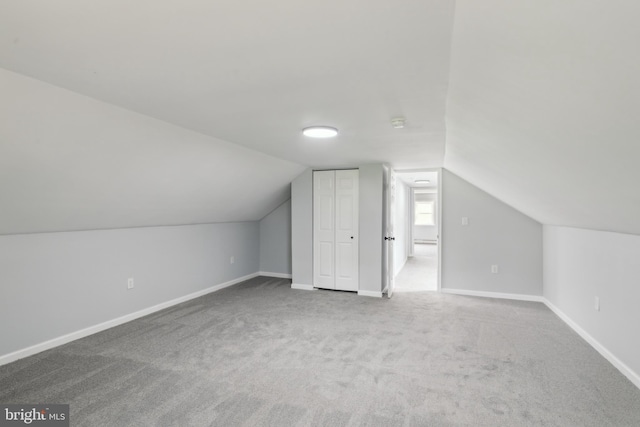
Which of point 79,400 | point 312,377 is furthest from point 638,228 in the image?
point 79,400

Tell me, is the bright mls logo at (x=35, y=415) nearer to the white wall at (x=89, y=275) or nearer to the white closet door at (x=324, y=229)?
the white wall at (x=89, y=275)

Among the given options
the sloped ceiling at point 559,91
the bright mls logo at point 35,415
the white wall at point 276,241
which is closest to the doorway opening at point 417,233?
the white wall at point 276,241

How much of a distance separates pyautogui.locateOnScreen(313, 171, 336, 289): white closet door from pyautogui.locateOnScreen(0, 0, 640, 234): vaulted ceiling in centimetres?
182

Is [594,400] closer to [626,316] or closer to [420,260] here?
[626,316]

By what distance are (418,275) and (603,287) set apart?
12.2ft

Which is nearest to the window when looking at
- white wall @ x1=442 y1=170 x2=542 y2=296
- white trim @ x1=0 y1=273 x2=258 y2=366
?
white wall @ x1=442 y1=170 x2=542 y2=296

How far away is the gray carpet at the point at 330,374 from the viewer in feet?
6.75

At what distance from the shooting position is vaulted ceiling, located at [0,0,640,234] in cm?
108

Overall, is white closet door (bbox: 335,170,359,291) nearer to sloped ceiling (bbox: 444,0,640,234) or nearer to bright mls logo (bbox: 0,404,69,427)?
sloped ceiling (bbox: 444,0,640,234)

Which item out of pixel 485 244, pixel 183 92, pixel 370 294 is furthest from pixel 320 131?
pixel 485 244

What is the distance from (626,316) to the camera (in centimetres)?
258

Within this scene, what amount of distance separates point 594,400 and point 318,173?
4.00 m

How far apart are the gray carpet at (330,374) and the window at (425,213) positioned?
8987 millimetres

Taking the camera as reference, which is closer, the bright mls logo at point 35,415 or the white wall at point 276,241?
the bright mls logo at point 35,415
